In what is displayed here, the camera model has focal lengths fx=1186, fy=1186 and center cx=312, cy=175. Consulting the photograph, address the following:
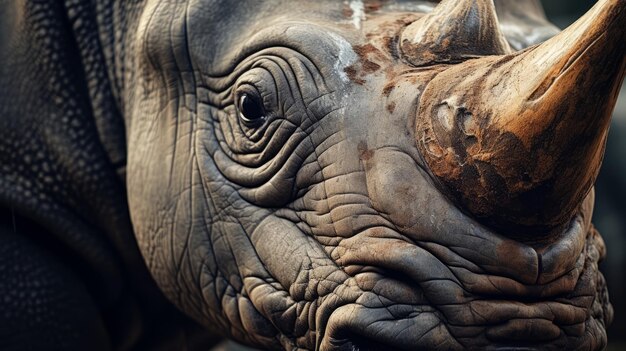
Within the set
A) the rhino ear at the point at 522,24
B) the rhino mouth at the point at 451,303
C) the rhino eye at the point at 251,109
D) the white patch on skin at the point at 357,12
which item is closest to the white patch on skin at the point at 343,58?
the white patch on skin at the point at 357,12

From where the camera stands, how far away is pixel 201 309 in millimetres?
4164

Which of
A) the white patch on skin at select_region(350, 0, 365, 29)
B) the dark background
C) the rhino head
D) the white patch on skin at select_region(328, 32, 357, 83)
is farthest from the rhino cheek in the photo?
the dark background

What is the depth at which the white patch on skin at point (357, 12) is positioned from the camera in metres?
3.71

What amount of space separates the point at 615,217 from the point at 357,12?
237 inches

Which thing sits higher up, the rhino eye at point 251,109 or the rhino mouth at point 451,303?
the rhino eye at point 251,109

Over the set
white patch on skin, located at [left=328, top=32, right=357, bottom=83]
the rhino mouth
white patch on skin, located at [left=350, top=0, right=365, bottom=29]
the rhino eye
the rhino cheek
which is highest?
white patch on skin, located at [left=350, top=0, right=365, bottom=29]

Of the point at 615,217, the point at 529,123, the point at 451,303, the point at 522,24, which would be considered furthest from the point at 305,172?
the point at 615,217

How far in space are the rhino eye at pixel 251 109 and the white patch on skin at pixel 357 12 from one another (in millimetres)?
388

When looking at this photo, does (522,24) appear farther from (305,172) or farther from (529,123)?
(529,123)

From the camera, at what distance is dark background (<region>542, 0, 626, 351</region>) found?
9.04m

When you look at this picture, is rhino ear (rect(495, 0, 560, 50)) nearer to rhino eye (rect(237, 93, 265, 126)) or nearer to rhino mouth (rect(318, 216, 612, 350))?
rhino eye (rect(237, 93, 265, 126))

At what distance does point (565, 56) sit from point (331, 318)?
0.99 metres

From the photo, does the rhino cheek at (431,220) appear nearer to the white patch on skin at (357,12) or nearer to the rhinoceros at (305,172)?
the rhinoceros at (305,172)

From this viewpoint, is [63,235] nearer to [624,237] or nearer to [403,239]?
[403,239]
